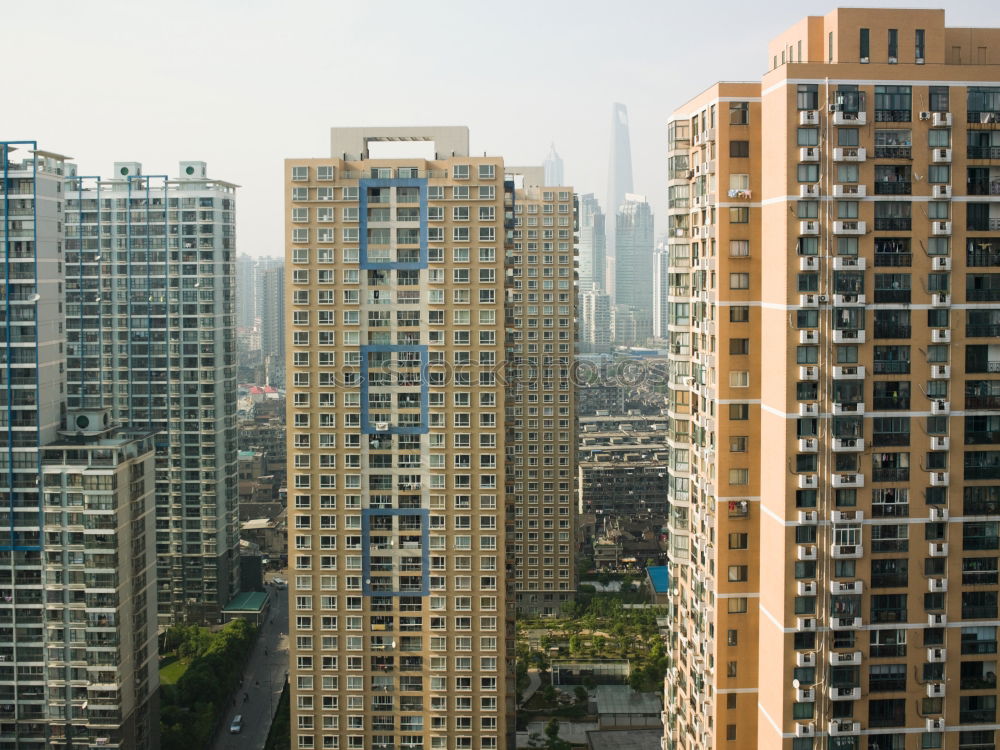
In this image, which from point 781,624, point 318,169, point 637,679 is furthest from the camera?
point 637,679

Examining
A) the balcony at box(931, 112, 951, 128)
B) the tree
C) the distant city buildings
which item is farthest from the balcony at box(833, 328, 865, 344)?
the distant city buildings

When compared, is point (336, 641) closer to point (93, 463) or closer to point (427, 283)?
point (93, 463)

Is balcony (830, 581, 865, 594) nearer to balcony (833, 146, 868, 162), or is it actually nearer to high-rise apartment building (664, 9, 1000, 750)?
high-rise apartment building (664, 9, 1000, 750)

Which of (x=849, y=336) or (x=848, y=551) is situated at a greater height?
(x=849, y=336)

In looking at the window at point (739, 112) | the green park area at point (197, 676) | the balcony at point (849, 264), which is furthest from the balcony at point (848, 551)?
the green park area at point (197, 676)

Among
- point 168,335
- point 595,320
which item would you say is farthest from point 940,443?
point 595,320

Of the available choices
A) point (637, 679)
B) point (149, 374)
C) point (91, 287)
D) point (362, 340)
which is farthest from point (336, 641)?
point (91, 287)

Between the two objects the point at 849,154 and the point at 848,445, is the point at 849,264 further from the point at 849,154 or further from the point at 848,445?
the point at 848,445
